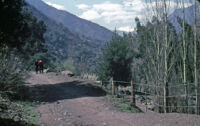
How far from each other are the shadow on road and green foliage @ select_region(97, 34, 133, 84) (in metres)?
19.1

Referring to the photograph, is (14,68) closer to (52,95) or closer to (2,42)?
(52,95)

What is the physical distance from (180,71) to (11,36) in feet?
33.6

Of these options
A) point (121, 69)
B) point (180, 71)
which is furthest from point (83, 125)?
point (121, 69)

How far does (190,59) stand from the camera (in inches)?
695

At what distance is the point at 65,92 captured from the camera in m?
17.4

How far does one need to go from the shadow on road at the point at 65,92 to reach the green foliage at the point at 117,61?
19.1 meters

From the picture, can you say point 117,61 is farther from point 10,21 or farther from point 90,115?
point 90,115

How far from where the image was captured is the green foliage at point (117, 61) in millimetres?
39375

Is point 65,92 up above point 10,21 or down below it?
below

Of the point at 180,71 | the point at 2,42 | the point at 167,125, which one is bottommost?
the point at 167,125

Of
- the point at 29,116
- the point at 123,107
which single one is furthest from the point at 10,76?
the point at 123,107

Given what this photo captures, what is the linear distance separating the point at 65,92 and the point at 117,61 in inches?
896

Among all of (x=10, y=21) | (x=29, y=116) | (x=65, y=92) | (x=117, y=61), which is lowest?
(x=29, y=116)

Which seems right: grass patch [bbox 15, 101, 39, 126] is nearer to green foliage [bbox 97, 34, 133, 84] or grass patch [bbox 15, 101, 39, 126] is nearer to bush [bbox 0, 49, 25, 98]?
bush [bbox 0, 49, 25, 98]
